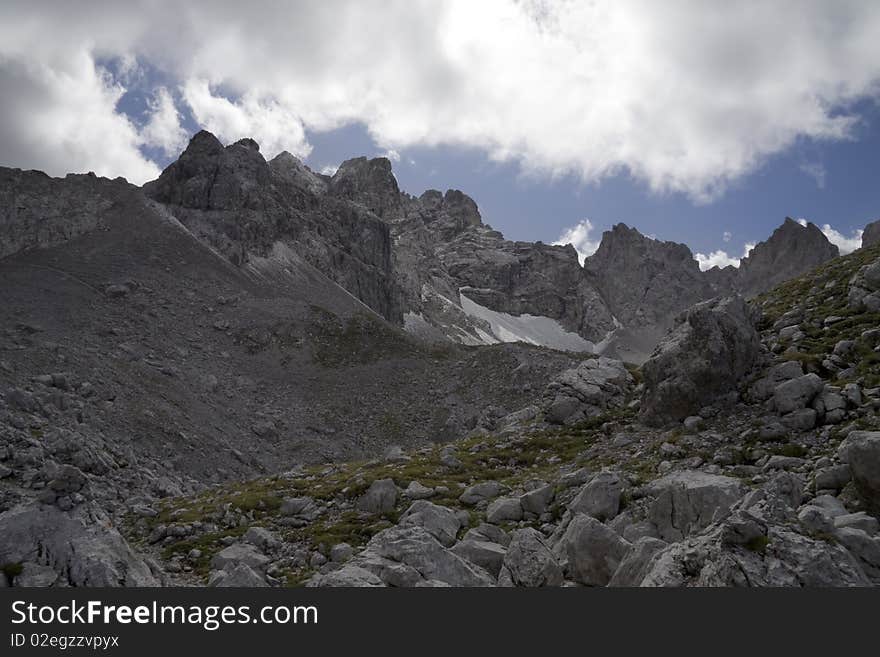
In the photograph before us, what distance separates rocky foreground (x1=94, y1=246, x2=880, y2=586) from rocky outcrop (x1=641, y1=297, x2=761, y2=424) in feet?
0.27

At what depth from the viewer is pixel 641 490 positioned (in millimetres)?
19062

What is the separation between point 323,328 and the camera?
83.9m

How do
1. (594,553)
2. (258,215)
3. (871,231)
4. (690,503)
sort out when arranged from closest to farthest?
(594,553), (690,503), (258,215), (871,231)

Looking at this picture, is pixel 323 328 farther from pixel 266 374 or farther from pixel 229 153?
pixel 229 153

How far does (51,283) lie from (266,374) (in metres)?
26.6

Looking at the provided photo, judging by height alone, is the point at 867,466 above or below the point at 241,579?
above

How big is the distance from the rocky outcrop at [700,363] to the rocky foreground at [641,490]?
3.3 inches

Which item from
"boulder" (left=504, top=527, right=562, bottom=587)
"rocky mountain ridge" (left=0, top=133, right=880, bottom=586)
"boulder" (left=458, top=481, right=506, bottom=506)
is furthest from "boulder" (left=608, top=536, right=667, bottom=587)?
"boulder" (left=458, top=481, right=506, bottom=506)

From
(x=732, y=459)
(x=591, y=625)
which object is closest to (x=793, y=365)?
(x=732, y=459)

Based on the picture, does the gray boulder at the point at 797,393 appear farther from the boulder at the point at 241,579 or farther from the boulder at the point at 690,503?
the boulder at the point at 241,579

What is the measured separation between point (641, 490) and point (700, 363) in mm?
10468

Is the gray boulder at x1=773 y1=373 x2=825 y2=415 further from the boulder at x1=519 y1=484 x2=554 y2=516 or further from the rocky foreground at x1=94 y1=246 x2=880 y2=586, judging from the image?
the boulder at x1=519 y1=484 x2=554 y2=516

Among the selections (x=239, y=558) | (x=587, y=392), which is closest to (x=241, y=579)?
(x=239, y=558)

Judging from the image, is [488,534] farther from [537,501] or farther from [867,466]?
[867,466]
